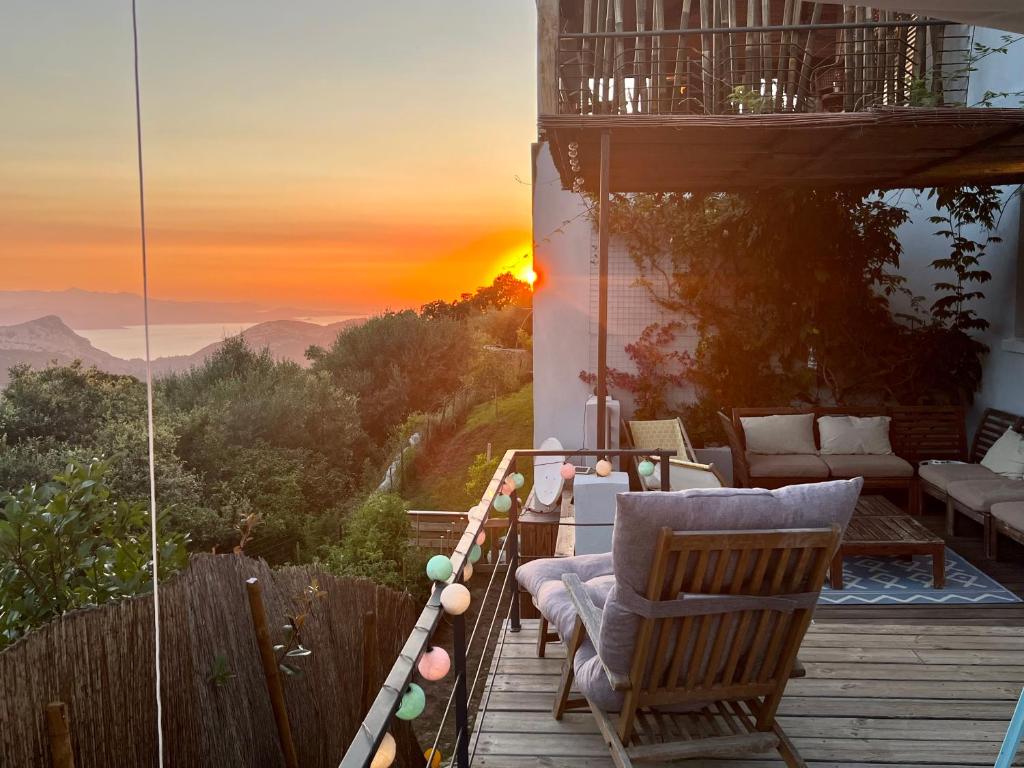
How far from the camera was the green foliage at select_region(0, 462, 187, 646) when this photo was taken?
3.04m

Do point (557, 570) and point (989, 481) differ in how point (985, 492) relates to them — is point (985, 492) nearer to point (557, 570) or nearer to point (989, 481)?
point (989, 481)

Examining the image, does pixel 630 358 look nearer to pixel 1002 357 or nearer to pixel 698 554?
pixel 1002 357

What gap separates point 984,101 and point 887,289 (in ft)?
6.05

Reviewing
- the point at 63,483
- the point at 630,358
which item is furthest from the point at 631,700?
the point at 630,358

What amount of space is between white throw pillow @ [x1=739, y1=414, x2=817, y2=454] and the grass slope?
1175cm

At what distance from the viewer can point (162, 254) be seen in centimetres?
1442

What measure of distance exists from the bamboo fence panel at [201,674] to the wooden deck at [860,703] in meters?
1.04

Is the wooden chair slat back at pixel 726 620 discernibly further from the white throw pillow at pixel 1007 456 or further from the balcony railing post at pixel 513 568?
the white throw pillow at pixel 1007 456

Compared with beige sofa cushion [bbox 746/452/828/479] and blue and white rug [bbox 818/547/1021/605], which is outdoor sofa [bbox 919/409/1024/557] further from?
beige sofa cushion [bbox 746/452/828/479]

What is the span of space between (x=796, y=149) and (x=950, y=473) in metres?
2.73

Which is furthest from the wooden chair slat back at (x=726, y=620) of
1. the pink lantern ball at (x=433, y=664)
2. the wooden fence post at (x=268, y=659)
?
the wooden fence post at (x=268, y=659)

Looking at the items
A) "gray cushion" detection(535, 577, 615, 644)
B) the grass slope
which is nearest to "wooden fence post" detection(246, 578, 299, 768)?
"gray cushion" detection(535, 577, 615, 644)

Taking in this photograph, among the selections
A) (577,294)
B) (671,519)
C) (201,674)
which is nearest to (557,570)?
(671,519)

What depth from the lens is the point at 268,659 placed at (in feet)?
11.2
